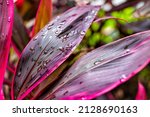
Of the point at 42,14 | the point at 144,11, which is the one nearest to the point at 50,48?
the point at 42,14

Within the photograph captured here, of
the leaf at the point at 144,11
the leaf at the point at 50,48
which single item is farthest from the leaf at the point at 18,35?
the leaf at the point at 144,11

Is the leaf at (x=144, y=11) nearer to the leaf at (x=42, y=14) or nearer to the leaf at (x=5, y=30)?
the leaf at (x=42, y=14)

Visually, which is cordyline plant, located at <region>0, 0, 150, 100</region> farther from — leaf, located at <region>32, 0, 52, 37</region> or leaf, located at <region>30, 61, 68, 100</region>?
leaf, located at <region>32, 0, 52, 37</region>

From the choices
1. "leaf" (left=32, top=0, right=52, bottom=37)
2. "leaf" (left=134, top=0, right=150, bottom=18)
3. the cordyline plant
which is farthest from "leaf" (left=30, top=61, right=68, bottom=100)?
"leaf" (left=134, top=0, right=150, bottom=18)

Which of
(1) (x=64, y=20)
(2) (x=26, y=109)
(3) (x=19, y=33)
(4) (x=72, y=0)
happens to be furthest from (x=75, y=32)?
(4) (x=72, y=0)

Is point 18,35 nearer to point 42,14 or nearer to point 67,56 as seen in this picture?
point 42,14

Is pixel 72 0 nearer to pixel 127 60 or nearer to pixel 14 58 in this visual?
pixel 14 58
